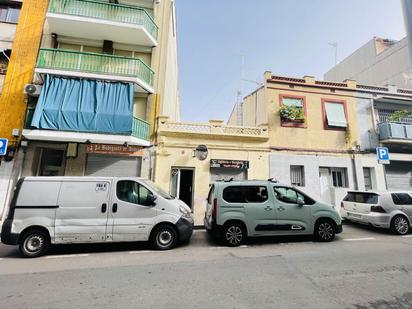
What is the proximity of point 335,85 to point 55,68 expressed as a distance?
51.8 feet

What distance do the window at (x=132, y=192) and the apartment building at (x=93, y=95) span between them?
13.7 ft

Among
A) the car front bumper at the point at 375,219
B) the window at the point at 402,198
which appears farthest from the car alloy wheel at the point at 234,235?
the window at the point at 402,198

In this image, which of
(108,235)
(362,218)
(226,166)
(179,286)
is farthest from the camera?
(226,166)

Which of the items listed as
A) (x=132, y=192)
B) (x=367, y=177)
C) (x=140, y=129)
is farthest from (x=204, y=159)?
(x=367, y=177)

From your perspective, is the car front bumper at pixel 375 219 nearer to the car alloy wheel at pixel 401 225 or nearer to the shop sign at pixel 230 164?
the car alloy wheel at pixel 401 225

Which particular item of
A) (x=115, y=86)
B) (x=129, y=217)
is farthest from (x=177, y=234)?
(x=115, y=86)

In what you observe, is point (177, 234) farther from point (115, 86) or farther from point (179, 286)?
point (115, 86)

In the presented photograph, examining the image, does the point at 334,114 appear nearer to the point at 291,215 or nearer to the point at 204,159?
the point at 204,159

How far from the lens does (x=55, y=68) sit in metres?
Answer: 10.5

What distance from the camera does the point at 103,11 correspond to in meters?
11.5

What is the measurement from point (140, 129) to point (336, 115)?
11.7 m

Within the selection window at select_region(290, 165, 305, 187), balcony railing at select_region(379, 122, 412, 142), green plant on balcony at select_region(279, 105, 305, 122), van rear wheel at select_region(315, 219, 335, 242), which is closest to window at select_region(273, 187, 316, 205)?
van rear wheel at select_region(315, 219, 335, 242)

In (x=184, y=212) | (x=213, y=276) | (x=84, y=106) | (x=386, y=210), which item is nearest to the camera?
(x=213, y=276)

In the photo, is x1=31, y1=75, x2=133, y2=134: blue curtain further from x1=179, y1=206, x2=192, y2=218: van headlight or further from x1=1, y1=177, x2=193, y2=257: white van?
x1=179, y1=206, x2=192, y2=218: van headlight
